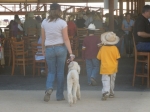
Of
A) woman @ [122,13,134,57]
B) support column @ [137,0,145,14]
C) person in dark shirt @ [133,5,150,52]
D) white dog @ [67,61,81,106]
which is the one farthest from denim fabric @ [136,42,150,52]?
support column @ [137,0,145,14]

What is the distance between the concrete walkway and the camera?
7637 millimetres

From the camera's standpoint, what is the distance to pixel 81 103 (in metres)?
8.16

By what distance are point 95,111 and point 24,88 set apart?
2944mm

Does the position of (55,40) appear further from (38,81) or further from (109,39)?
(38,81)

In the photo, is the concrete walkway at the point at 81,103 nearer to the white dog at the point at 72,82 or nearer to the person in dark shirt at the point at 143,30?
the white dog at the point at 72,82

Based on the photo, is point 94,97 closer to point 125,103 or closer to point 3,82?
point 125,103

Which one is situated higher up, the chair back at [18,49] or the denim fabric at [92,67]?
the chair back at [18,49]

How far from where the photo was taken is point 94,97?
345 inches

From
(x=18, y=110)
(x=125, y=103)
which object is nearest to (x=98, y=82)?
(x=125, y=103)

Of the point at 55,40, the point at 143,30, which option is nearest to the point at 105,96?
the point at 55,40

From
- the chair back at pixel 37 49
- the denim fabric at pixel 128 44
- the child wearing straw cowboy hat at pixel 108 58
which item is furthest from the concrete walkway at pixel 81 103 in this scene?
the denim fabric at pixel 128 44

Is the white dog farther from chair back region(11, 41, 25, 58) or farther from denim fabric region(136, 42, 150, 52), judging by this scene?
chair back region(11, 41, 25, 58)

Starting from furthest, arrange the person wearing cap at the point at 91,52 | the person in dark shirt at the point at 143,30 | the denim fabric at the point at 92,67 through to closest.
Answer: the denim fabric at the point at 92,67
the person wearing cap at the point at 91,52
the person in dark shirt at the point at 143,30

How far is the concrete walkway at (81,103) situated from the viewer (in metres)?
7.64
